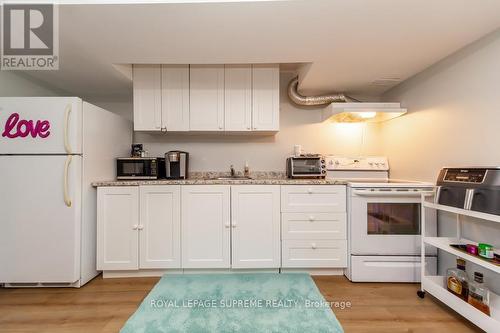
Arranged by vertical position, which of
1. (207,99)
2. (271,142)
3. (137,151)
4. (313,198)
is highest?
(207,99)

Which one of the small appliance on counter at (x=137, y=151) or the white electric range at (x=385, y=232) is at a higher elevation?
the small appliance on counter at (x=137, y=151)

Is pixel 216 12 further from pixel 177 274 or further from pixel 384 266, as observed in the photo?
pixel 384 266

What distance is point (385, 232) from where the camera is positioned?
2.17 m

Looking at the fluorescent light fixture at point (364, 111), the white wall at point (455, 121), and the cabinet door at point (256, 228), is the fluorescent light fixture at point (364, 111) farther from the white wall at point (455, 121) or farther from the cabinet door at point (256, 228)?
the cabinet door at point (256, 228)

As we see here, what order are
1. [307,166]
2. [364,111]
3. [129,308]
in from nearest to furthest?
[129,308]
[364,111]
[307,166]

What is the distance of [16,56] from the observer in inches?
76.9

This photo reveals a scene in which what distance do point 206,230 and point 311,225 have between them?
41.1 inches

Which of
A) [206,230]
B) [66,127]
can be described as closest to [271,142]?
[206,230]

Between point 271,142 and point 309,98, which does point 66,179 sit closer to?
point 271,142

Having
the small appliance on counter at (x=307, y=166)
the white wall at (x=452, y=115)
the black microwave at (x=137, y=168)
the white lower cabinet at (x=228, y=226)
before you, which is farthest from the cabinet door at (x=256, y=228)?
the white wall at (x=452, y=115)

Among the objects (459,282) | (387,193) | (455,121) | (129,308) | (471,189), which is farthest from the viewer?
(387,193)

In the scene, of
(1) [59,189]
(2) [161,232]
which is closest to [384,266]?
(2) [161,232]

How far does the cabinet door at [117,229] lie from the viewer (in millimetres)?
2209

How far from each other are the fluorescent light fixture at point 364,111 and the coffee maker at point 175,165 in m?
1.80
